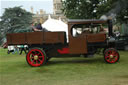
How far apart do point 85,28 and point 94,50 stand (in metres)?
1.01

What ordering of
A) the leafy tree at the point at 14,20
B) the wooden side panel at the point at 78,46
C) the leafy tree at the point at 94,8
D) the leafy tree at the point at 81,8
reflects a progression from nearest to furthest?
the wooden side panel at the point at 78,46 → the leafy tree at the point at 94,8 → the leafy tree at the point at 81,8 → the leafy tree at the point at 14,20

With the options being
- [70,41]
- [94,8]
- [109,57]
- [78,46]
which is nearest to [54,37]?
[70,41]

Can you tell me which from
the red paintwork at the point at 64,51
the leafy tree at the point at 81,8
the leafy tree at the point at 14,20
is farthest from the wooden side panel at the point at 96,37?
the leafy tree at the point at 14,20

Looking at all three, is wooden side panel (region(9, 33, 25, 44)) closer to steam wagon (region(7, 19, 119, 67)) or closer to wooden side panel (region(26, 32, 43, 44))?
steam wagon (region(7, 19, 119, 67))

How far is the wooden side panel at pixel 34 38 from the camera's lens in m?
7.57

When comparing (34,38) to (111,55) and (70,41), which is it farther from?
(111,55)

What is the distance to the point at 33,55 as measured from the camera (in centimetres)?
771

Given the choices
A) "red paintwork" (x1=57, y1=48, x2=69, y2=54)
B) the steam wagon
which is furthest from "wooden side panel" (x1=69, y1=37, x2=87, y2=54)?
"red paintwork" (x1=57, y1=48, x2=69, y2=54)

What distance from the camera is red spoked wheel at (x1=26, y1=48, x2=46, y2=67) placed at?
7.57 meters

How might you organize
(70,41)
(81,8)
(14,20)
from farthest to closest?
(14,20) < (81,8) < (70,41)

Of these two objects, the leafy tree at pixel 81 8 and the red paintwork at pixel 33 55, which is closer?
the red paintwork at pixel 33 55

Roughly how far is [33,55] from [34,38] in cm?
71

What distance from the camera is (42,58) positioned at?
25.0ft

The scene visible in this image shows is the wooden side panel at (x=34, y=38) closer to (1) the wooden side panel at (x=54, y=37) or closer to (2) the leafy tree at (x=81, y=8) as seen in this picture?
(1) the wooden side panel at (x=54, y=37)
